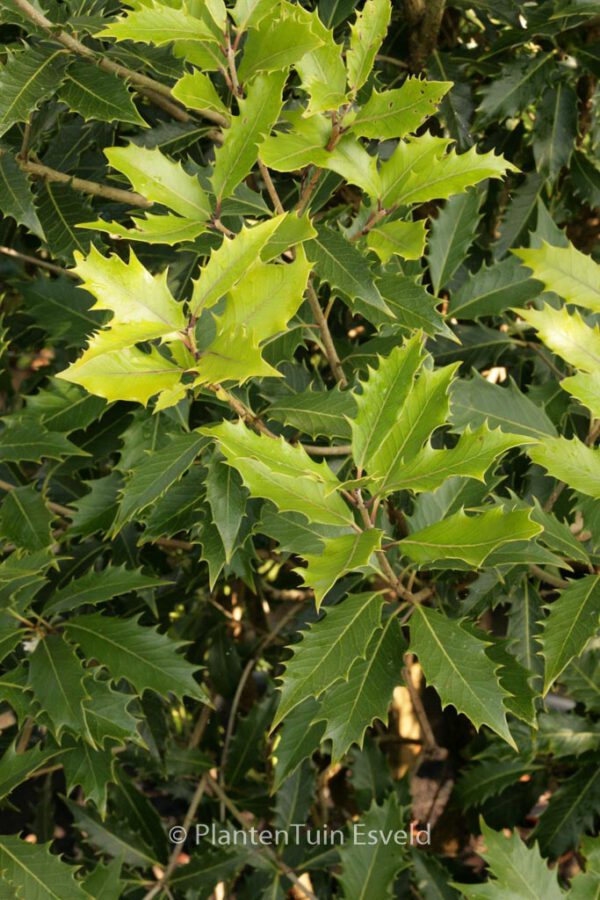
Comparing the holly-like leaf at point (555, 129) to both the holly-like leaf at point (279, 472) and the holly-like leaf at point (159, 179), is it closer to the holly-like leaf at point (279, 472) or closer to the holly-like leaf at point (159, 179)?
the holly-like leaf at point (159, 179)

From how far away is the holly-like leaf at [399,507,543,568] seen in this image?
79 centimetres

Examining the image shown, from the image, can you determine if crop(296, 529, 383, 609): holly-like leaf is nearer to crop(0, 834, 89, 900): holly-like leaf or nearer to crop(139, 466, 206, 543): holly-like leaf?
crop(139, 466, 206, 543): holly-like leaf

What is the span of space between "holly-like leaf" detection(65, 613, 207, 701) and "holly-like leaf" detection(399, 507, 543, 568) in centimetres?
44

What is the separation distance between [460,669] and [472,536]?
0.53 feet

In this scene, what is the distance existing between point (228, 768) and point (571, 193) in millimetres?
1214

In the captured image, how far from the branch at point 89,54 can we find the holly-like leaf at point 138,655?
0.66 meters

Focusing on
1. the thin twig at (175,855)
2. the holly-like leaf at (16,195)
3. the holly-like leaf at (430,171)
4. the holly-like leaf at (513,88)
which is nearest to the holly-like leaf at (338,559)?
the holly-like leaf at (430,171)

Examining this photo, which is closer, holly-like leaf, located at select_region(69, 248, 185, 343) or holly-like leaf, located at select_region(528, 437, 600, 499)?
holly-like leaf, located at select_region(69, 248, 185, 343)

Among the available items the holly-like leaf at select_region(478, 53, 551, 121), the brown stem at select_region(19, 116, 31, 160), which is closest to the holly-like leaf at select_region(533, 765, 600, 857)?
the holly-like leaf at select_region(478, 53, 551, 121)

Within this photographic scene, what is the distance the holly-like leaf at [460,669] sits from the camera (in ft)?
2.87

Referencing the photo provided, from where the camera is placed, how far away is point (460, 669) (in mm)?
909

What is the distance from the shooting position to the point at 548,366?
141 centimetres
